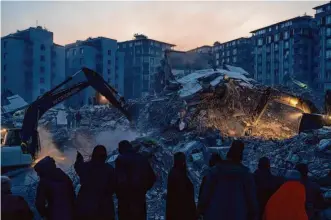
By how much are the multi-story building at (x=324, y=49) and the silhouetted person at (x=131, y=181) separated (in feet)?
200

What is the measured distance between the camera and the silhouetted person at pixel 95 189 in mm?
4934

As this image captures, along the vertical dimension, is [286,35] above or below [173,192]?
above

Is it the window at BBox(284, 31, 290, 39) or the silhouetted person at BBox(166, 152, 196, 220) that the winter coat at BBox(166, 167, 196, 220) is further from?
the window at BBox(284, 31, 290, 39)

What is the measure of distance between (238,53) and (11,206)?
8749 centimetres

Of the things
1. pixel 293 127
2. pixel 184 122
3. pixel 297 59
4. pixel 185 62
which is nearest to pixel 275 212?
pixel 184 122

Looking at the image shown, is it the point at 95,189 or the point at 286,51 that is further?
the point at 286,51

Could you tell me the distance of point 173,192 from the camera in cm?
559

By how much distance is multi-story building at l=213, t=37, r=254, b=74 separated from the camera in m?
84.8

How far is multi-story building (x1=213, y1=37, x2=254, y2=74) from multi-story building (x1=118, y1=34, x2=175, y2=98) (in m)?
17.6

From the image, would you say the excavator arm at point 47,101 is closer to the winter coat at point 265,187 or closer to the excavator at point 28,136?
the excavator at point 28,136

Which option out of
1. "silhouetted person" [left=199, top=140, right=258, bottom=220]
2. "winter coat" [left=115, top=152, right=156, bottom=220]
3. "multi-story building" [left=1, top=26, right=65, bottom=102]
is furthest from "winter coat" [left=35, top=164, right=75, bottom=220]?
"multi-story building" [left=1, top=26, right=65, bottom=102]

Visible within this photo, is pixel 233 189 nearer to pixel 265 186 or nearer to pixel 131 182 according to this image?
pixel 265 186

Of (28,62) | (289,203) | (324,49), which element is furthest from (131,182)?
(324,49)

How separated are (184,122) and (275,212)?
16357 millimetres
